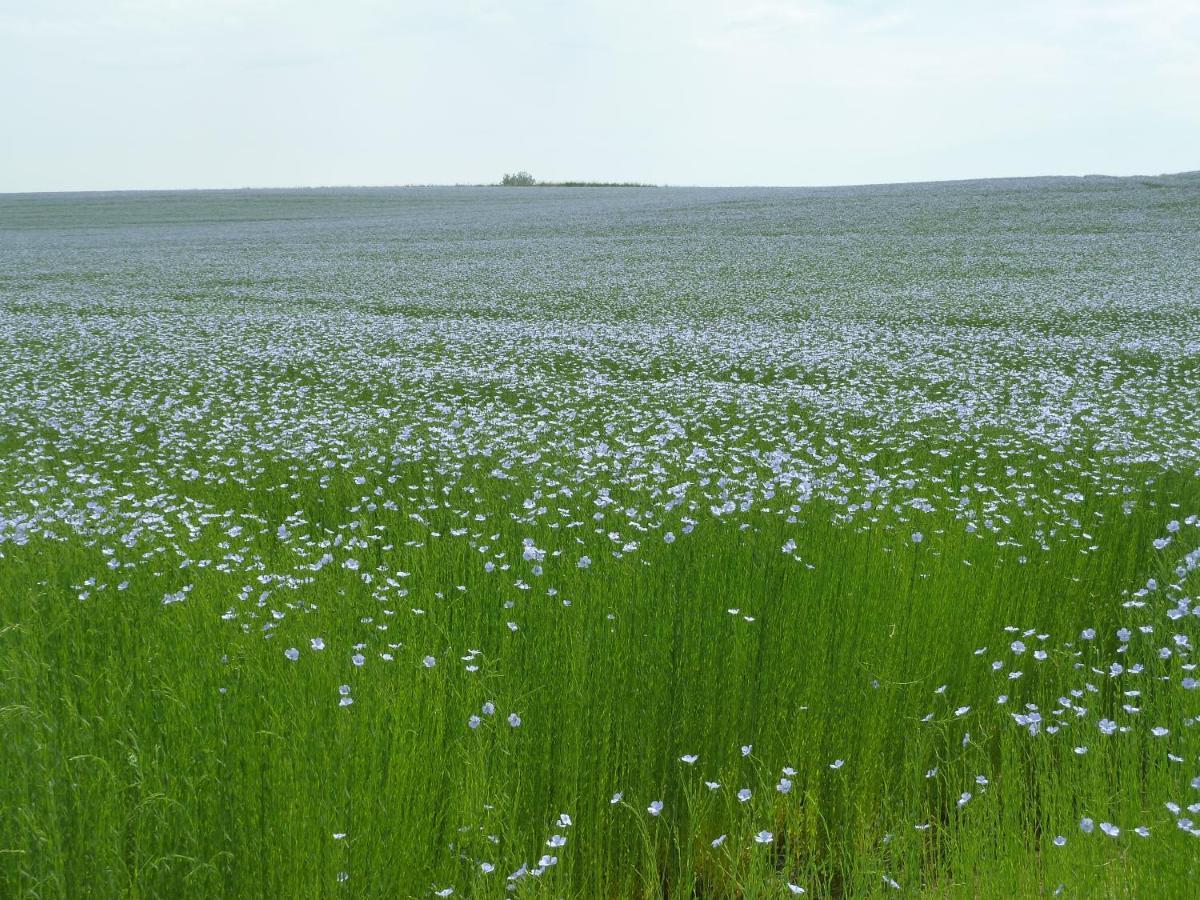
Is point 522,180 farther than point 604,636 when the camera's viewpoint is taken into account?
Yes

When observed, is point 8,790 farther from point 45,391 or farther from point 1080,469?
point 45,391

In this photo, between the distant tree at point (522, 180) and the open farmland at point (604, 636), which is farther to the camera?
the distant tree at point (522, 180)

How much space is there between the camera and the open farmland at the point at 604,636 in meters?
3.76

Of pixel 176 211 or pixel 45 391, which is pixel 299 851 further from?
pixel 176 211

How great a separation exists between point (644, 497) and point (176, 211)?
257 feet

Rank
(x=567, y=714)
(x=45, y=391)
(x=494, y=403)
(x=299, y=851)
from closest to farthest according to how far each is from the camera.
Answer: (x=299, y=851)
(x=567, y=714)
(x=494, y=403)
(x=45, y=391)

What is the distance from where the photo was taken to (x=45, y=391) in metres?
14.9

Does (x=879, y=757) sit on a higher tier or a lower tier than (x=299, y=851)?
lower

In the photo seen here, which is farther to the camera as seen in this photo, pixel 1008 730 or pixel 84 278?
pixel 84 278

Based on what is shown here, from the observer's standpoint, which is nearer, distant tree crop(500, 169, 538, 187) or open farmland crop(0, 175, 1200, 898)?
open farmland crop(0, 175, 1200, 898)

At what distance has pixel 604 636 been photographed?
16.7 ft

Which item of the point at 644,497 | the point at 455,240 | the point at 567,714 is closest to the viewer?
the point at 567,714

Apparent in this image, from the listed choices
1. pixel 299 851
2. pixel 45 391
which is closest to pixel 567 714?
pixel 299 851

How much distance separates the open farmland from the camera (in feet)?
12.3
